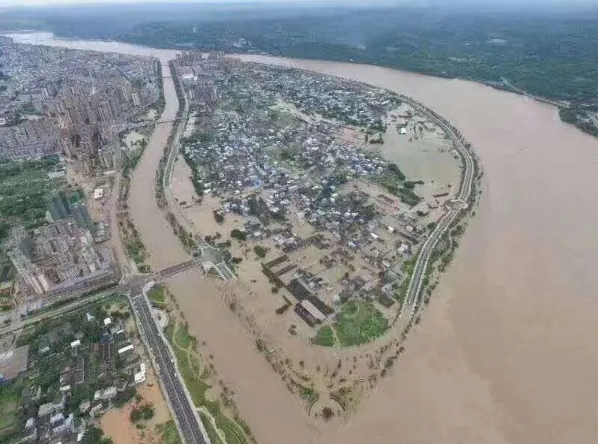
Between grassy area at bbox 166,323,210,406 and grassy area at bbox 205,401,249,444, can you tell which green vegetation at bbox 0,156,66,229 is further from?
grassy area at bbox 205,401,249,444

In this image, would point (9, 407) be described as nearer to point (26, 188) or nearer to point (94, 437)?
point (94, 437)

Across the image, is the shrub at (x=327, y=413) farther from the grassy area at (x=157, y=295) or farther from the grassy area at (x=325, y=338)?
the grassy area at (x=157, y=295)

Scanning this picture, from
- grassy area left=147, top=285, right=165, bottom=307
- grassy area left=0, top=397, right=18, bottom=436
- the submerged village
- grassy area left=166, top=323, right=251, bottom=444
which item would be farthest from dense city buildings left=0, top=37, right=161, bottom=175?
grassy area left=0, top=397, right=18, bottom=436

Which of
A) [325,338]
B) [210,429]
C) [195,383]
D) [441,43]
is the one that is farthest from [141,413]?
[441,43]

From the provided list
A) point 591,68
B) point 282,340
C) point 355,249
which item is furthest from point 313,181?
point 591,68

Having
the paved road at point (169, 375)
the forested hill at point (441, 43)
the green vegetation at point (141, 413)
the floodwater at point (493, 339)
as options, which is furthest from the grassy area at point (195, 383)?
the forested hill at point (441, 43)
